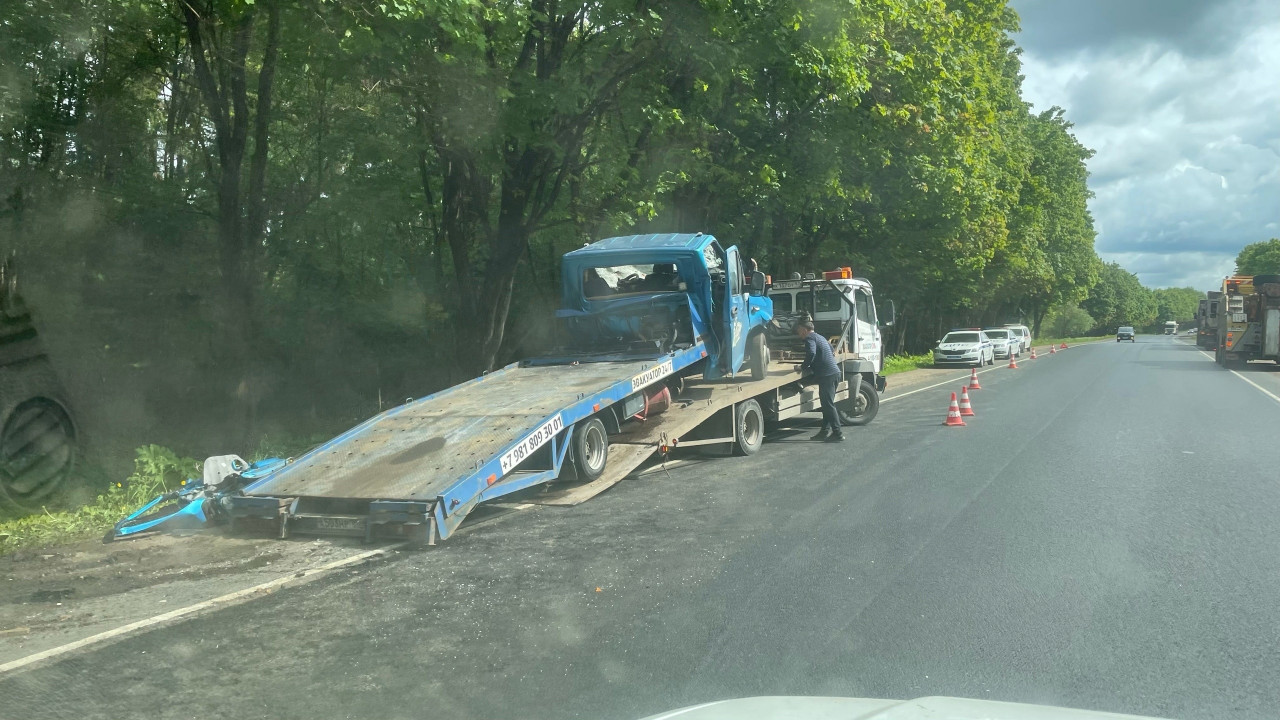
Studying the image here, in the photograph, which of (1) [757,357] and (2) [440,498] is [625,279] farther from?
(2) [440,498]

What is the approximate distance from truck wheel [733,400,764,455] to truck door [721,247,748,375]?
0.54 m

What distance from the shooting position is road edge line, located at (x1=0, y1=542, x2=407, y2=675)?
5453 millimetres

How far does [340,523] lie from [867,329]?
1159 centimetres

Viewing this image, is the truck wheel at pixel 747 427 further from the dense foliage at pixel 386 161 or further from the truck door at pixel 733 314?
the dense foliage at pixel 386 161

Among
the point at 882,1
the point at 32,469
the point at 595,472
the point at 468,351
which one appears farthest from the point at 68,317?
the point at 882,1

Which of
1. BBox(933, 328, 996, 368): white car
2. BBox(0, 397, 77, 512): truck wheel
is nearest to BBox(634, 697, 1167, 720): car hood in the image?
BBox(0, 397, 77, 512): truck wheel

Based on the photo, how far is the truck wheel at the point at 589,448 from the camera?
10.1m

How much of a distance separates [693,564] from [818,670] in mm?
2368

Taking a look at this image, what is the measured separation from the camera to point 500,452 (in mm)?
8484

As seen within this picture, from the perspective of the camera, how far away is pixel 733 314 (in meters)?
13.3

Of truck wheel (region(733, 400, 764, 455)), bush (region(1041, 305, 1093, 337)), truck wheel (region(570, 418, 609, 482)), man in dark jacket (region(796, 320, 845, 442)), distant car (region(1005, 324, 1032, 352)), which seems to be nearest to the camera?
truck wheel (region(570, 418, 609, 482))

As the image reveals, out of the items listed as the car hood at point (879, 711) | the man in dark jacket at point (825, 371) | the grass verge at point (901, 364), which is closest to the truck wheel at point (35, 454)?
the man in dark jacket at point (825, 371)

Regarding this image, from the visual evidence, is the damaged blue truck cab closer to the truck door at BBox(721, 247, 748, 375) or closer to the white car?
the truck door at BBox(721, 247, 748, 375)

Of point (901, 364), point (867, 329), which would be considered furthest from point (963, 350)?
point (867, 329)
